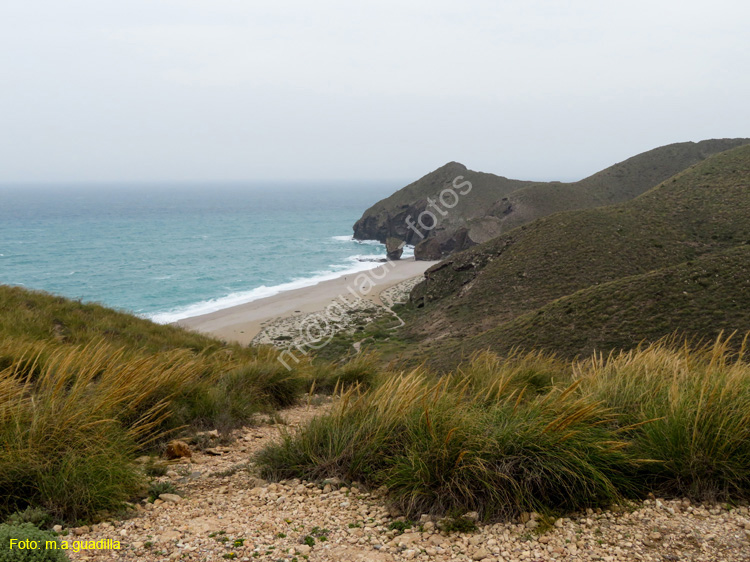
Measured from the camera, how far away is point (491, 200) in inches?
2987

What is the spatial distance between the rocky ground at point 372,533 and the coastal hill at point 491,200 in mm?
47283

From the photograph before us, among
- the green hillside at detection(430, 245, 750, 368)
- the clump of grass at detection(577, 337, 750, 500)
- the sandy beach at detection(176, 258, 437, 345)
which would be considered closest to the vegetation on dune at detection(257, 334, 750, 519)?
the clump of grass at detection(577, 337, 750, 500)

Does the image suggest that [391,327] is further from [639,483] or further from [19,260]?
[19,260]

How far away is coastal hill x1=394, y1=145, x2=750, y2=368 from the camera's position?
15578mm

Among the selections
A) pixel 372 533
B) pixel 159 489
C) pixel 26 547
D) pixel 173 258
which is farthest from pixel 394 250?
pixel 26 547

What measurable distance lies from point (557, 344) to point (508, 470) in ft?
43.3

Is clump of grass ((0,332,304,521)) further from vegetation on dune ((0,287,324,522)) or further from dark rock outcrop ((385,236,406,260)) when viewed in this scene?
dark rock outcrop ((385,236,406,260))

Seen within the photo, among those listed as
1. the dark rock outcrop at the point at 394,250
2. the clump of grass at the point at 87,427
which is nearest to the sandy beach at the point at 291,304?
the dark rock outcrop at the point at 394,250

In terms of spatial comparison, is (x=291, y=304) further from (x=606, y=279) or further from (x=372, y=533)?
(x=372, y=533)

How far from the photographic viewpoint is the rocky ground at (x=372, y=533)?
282 cm

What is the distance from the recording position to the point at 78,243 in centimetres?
7744

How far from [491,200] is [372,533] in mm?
76018

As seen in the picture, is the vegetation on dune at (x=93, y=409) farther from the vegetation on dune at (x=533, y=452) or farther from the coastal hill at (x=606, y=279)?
the coastal hill at (x=606, y=279)

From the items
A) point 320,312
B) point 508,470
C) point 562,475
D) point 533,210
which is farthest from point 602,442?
point 533,210
